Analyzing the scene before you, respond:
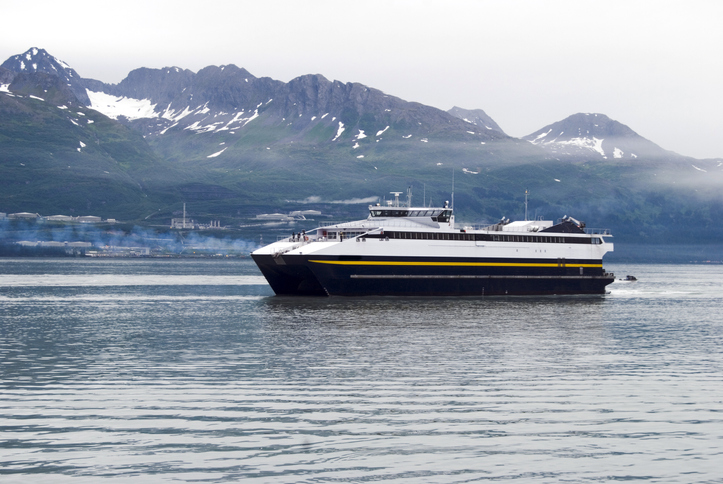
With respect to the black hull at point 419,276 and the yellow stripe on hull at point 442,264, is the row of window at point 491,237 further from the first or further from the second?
the yellow stripe on hull at point 442,264

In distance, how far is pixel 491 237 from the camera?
287ft

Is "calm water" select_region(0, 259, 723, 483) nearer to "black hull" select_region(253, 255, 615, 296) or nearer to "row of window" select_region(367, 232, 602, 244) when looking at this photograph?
"black hull" select_region(253, 255, 615, 296)

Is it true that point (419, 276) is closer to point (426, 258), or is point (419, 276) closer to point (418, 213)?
point (426, 258)

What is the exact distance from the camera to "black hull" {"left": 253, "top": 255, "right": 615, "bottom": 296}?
7906 cm

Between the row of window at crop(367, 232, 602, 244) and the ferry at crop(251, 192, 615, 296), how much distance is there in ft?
0.33

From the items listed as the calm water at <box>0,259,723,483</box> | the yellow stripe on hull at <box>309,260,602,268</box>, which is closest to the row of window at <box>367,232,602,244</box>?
the yellow stripe on hull at <box>309,260,602,268</box>

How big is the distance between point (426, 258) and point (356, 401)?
54.1 meters

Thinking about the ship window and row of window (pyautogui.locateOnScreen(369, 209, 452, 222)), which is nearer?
row of window (pyautogui.locateOnScreen(369, 209, 452, 222))

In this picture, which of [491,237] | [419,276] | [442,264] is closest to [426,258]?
[419,276]

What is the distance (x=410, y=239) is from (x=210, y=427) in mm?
57656

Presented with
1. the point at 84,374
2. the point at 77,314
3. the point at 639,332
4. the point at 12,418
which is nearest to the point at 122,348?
the point at 84,374

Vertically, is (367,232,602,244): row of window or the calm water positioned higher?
(367,232,602,244): row of window

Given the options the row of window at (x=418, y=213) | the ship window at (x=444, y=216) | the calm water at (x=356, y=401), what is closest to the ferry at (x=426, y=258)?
the row of window at (x=418, y=213)

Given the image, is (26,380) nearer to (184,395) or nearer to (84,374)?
(84,374)
